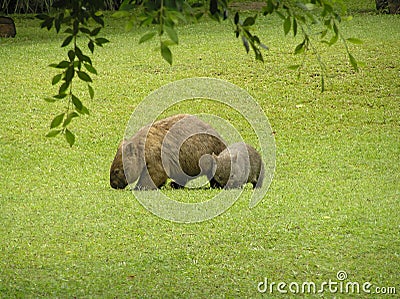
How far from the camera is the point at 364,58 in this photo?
11.6m

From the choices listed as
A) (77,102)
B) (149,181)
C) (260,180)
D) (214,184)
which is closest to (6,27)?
(149,181)

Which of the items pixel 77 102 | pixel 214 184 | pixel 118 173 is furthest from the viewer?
pixel 214 184

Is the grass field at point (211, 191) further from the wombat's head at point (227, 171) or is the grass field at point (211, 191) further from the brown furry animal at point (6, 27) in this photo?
the brown furry animal at point (6, 27)

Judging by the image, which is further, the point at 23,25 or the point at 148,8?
the point at 23,25

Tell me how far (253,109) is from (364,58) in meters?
2.37

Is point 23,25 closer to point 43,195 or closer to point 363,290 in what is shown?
point 43,195

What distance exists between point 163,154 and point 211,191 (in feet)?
1.73

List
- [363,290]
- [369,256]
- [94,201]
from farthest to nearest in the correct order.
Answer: [94,201] < [369,256] < [363,290]

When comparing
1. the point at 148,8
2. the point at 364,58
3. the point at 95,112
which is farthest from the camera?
the point at 364,58

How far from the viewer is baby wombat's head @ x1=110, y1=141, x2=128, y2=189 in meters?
6.83

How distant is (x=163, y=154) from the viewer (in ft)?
22.1

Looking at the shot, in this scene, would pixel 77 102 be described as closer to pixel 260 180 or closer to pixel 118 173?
pixel 118 173

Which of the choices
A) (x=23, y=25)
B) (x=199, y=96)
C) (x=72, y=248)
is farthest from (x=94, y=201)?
(x=23, y=25)

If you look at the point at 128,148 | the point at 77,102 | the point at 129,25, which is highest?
the point at 129,25
